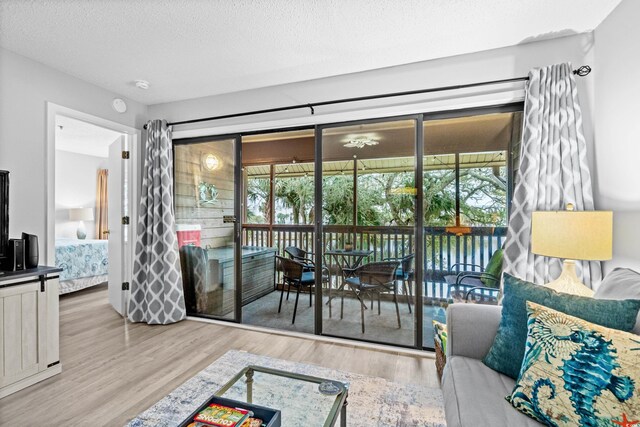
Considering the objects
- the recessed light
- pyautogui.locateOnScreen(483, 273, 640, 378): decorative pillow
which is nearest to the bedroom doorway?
the recessed light

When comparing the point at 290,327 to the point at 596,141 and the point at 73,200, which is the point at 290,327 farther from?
the point at 73,200

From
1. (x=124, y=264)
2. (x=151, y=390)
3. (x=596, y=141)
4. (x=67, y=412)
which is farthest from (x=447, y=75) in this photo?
(x=124, y=264)

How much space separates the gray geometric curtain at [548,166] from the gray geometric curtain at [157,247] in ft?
10.7

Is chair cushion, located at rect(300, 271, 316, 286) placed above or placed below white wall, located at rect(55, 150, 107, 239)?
below

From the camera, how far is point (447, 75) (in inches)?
96.6

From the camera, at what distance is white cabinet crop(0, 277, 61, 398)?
193cm

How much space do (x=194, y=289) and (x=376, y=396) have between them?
246cm

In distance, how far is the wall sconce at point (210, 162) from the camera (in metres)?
3.34

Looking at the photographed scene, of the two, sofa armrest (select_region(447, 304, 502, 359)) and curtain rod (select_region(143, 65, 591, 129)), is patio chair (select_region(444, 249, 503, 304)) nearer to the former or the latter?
sofa armrest (select_region(447, 304, 502, 359))

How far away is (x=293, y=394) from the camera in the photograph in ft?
4.46

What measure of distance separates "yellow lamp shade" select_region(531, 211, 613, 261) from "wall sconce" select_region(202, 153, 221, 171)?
10.0ft

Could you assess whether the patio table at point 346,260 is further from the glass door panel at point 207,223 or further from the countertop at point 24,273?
the countertop at point 24,273

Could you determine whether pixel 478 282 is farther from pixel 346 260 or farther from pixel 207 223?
pixel 207 223

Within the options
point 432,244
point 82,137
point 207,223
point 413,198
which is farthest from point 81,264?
point 432,244
